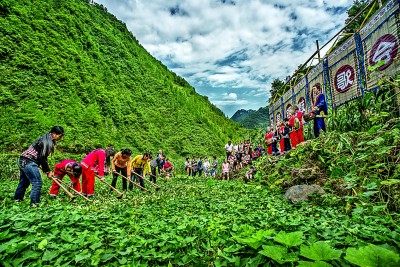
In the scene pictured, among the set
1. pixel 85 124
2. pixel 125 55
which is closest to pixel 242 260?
Answer: pixel 85 124

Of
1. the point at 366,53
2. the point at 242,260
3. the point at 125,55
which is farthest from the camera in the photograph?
the point at 125,55

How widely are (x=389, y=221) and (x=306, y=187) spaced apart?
2.54 m

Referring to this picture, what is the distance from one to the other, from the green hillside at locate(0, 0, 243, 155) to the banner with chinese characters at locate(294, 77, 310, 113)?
14.6 metres

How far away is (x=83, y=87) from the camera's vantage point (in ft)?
67.2

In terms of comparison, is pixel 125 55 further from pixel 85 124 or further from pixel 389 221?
pixel 389 221

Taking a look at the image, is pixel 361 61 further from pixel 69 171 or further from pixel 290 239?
pixel 69 171

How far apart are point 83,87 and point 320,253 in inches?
872

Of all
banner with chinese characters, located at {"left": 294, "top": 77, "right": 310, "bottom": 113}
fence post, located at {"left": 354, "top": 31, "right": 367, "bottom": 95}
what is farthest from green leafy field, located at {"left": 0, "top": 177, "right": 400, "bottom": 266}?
banner with chinese characters, located at {"left": 294, "top": 77, "right": 310, "bottom": 113}

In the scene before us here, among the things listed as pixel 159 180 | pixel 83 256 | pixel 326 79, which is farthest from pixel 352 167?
pixel 159 180

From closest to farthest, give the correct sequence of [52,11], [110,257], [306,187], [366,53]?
[110,257], [306,187], [366,53], [52,11]

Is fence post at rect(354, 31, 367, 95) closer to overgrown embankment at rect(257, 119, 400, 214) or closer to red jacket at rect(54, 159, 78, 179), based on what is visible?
overgrown embankment at rect(257, 119, 400, 214)

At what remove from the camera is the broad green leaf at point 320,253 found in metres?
1.76

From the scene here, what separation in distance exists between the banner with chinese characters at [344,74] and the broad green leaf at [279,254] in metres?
7.31

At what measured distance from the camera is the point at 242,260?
2.13 meters
